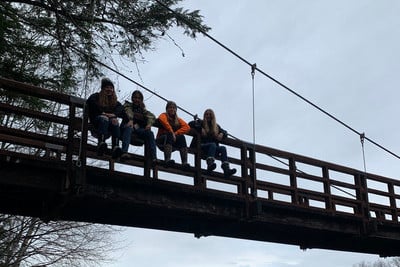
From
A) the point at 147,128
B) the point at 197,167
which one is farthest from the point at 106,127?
the point at 197,167

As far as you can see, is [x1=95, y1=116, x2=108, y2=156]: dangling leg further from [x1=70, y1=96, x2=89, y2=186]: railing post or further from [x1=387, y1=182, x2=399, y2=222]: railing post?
[x1=387, y1=182, x2=399, y2=222]: railing post

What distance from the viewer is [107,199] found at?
331 inches

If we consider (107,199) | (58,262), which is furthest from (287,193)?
(58,262)

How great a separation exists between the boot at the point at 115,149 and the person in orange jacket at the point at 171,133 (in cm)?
97

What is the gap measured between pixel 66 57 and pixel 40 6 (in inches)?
48.3

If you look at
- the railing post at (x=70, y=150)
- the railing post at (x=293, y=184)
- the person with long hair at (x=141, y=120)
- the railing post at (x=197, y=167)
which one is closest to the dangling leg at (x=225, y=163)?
the railing post at (x=197, y=167)

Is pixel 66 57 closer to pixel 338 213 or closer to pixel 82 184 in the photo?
pixel 82 184

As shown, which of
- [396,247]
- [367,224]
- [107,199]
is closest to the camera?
[107,199]

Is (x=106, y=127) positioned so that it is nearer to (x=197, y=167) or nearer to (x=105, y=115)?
(x=105, y=115)

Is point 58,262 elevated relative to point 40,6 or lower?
lower

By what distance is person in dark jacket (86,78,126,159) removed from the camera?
8.12m

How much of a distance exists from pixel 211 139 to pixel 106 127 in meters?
2.17

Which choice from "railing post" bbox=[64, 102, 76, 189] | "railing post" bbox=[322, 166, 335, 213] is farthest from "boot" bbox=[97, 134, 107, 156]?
"railing post" bbox=[322, 166, 335, 213]

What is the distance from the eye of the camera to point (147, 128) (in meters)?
8.77
